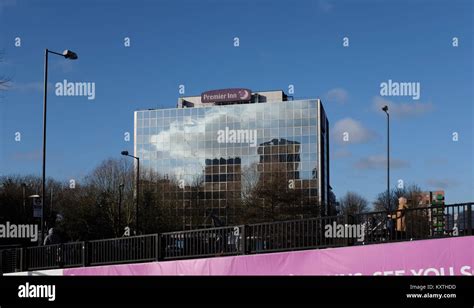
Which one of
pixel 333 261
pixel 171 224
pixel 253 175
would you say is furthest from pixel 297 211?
pixel 333 261

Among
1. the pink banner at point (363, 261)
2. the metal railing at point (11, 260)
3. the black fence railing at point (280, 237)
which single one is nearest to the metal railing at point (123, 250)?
the black fence railing at point (280, 237)

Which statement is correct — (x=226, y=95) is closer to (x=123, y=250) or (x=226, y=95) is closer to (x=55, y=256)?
(x=55, y=256)

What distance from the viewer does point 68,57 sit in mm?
29594

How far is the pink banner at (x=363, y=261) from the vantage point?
1148 cm

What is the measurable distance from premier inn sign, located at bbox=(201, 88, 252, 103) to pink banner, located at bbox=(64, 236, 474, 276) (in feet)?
383

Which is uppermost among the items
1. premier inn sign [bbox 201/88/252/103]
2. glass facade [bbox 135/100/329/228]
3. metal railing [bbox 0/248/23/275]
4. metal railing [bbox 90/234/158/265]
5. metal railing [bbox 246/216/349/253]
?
premier inn sign [bbox 201/88/252/103]

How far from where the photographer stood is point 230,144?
125 metres

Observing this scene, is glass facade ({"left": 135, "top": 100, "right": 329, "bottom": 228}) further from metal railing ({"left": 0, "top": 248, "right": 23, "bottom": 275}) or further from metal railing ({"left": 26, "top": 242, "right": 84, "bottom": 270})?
metal railing ({"left": 26, "top": 242, "right": 84, "bottom": 270})
